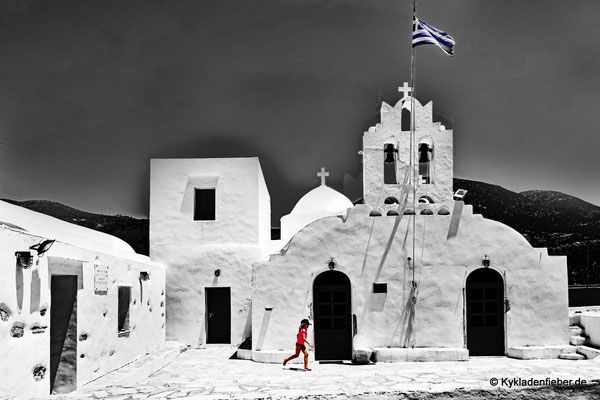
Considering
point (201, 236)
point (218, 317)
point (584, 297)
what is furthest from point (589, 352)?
point (584, 297)

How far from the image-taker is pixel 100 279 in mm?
9992

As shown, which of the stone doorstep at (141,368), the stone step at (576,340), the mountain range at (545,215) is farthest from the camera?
the mountain range at (545,215)

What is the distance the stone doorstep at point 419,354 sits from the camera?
13195 millimetres

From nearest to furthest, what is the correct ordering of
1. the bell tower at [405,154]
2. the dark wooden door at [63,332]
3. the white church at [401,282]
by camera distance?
the dark wooden door at [63,332], the white church at [401,282], the bell tower at [405,154]

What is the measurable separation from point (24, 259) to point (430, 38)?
31.5ft

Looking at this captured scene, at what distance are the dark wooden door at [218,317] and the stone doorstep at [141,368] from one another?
5.64 ft

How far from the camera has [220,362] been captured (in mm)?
13516

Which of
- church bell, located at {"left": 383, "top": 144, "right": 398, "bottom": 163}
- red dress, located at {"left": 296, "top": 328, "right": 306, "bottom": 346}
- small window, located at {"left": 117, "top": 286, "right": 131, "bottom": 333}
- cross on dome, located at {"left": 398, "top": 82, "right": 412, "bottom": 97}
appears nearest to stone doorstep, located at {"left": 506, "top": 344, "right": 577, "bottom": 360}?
red dress, located at {"left": 296, "top": 328, "right": 306, "bottom": 346}

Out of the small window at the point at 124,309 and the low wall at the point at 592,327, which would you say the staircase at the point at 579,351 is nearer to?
the low wall at the point at 592,327

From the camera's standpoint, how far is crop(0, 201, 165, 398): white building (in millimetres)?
7008

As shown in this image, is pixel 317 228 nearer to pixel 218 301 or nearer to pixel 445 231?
pixel 445 231

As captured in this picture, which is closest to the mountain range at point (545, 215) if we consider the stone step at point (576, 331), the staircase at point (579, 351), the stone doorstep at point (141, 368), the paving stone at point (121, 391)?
the stone step at point (576, 331)

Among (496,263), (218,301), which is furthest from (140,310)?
(496,263)

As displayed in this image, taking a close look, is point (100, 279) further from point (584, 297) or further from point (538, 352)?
point (584, 297)
